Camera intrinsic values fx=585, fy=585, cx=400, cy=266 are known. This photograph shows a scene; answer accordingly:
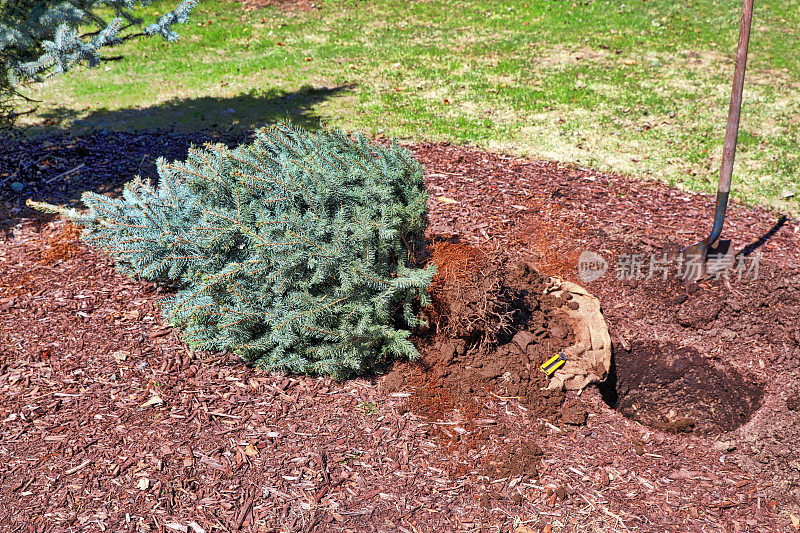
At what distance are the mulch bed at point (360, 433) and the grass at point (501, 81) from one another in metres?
2.50

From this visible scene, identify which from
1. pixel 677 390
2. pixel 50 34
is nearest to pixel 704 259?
pixel 677 390

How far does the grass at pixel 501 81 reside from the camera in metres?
7.43

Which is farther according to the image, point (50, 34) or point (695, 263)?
point (50, 34)

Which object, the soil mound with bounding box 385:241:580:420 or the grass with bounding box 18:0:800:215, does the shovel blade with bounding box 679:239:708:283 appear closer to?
the grass with bounding box 18:0:800:215

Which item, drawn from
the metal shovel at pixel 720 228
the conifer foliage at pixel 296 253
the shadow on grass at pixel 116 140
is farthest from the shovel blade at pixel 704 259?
the shadow on grass at pixel 116 140

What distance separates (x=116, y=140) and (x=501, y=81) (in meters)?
5.74

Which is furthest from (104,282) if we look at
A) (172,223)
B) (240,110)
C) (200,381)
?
(240,110)

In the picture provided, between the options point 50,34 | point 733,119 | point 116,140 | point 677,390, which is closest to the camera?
point 677,390

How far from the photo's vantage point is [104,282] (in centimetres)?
480

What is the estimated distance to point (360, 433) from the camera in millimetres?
3650

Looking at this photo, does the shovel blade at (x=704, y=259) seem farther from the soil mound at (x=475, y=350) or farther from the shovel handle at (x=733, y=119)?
the soil mound at (x=475, y=350)

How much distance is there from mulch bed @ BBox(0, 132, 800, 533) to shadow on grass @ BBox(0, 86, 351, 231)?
1239mm

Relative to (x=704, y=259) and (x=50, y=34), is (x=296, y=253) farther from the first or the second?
(x=50, y=34)

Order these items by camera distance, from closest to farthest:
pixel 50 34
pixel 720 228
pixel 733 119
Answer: pixel 733 119, pixel 720 228, pixel 50 34
